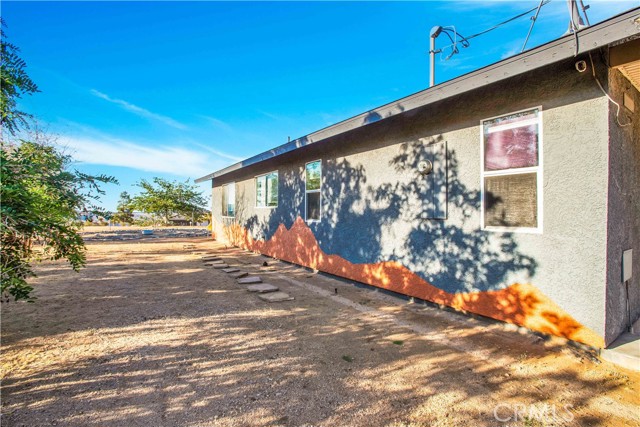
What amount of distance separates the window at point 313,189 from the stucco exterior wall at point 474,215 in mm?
290

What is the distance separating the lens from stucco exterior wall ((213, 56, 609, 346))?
2840mm

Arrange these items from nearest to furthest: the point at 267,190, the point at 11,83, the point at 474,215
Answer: the point at 11,83, the point at 474,215, the point at 267,190

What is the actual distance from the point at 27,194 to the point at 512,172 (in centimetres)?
484

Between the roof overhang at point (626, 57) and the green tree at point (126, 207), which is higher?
the roof overhang at point (626, 57)

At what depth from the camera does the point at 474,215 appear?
12.4 feet

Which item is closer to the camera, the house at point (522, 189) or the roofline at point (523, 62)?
the roofline at point (523, 62)

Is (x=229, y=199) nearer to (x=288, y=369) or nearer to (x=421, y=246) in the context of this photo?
(x=421, y=246)

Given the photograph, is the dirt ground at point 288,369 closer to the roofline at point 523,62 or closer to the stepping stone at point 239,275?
the stepping stone at point 239,275

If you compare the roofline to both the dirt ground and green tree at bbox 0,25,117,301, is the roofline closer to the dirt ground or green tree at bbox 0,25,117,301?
the dirt ground

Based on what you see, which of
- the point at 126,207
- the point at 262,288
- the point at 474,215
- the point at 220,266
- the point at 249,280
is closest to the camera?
the point at 474,215

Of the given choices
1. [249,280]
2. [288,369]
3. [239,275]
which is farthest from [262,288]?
[288,369]

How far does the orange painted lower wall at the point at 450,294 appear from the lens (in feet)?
9.84
